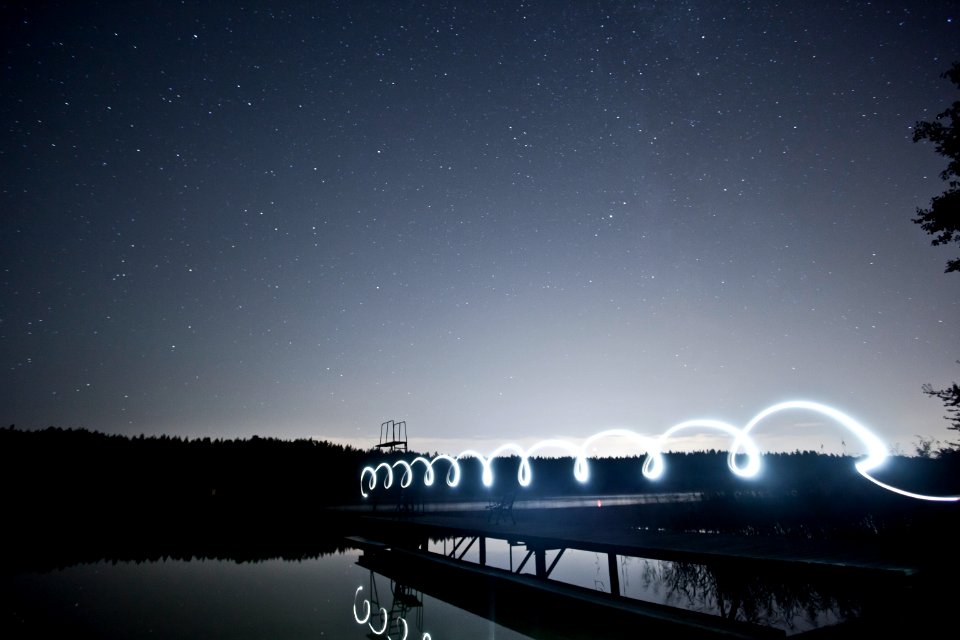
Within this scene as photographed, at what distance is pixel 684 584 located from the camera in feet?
46.5

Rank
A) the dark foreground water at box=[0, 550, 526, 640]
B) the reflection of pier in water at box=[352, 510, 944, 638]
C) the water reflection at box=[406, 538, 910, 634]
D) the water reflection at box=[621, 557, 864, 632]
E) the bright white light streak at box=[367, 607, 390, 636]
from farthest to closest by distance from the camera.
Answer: the water reflection at box=[621, 557, 864, 632] < the dark foreground water at box=[0, 550, 526, 640] < the bright white light streak at box=[367, 607, 390, 636] < the water reflection at box=[406, 538, 910, 634] < the reflection of pier in water at box=[352, 510, 944, 638]

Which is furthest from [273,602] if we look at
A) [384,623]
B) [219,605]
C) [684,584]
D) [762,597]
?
[762,597]

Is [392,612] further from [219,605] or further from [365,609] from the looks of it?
[219,605]

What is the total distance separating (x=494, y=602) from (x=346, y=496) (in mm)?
47683

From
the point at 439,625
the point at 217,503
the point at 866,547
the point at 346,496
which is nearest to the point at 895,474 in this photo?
the point at 866,547

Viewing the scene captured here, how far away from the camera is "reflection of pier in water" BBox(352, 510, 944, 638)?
21.3ft

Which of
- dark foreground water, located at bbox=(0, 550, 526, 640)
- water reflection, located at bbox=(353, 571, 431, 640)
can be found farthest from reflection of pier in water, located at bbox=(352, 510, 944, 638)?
dark foreground water, located at bbox=(0, 550, 526, 640)

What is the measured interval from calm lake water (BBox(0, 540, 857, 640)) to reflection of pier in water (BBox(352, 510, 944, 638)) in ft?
0.65

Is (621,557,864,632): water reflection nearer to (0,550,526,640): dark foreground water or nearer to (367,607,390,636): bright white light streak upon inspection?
(0,550,526,640): dark foreground water

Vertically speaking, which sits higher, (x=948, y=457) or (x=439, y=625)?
(x=948, y=457)

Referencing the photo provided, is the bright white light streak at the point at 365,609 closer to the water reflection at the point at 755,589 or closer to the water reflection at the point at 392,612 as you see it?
the water reflection at the point at 392,612

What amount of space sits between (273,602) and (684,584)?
11.0 meters

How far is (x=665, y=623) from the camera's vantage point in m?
7.09

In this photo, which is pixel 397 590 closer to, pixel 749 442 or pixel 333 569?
pixel 333 569
